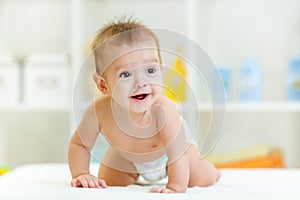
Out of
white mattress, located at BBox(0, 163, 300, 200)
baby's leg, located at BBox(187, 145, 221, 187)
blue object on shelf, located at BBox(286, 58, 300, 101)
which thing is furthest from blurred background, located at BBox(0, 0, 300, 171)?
baby's leg, located at BBox(187, 145, 221, 187)

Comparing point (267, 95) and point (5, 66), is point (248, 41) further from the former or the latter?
point (5, 66)

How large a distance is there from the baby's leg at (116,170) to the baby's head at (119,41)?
0.69 feet

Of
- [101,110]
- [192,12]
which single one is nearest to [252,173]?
[101,110]

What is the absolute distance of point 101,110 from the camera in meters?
1.09

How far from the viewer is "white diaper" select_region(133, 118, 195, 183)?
108 cm

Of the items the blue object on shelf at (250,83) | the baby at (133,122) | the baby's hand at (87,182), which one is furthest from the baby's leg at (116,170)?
the blue object on shelf at (250,83)

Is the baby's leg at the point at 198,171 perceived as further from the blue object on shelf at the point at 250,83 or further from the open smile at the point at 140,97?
the blue object on shelf at the point at 250,83

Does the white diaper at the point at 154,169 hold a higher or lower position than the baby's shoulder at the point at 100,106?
lower

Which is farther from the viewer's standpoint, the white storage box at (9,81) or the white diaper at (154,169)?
the white storage box at (9,81)

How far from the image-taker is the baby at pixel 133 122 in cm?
98

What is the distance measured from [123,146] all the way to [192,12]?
3.43 ft

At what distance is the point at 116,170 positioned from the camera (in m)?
1.17

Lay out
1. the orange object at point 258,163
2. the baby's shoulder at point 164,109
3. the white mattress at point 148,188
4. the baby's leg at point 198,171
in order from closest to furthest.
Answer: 1. the white mattress at point 148,188
2. the baby's shoulder at point 164,109
3. the baby's leg at point 198,171
4. the orange object at point 258,163

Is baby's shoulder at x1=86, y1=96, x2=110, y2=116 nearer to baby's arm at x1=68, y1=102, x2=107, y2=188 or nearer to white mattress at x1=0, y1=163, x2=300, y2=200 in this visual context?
baby's arm at x1=68, y1=102, x2=107, y2=188
